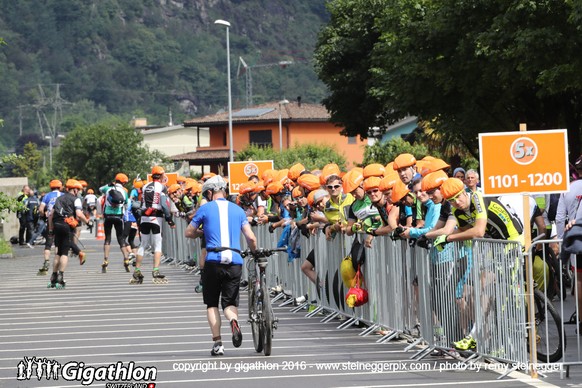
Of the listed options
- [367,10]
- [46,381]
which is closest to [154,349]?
[46,381]

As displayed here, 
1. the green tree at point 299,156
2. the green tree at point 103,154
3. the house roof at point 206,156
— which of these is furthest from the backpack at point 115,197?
the green tree at point 103,154

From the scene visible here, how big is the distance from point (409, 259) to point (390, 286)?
0.90 m

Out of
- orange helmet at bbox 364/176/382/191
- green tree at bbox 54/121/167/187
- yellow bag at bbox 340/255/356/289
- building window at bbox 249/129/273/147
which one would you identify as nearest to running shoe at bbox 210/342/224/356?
orange helmet at bbox 364/176/382/191

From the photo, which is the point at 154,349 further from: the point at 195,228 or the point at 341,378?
the point at 341,378

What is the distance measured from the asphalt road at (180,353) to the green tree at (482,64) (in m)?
14.5

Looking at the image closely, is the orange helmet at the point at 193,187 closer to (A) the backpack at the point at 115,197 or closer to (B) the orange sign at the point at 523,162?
(A) the backpack at the point at 115,197

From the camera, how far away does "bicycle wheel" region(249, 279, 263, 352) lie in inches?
550

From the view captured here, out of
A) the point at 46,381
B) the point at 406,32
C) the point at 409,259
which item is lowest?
the point at 46,381

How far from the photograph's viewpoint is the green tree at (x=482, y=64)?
3459 cm

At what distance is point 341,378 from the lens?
39.4 ft

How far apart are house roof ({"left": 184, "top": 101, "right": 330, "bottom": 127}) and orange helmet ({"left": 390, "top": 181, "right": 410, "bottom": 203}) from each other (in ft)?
388

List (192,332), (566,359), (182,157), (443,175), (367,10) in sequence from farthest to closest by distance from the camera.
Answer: (182,157)
(367,10)
(192,332)
(443,175)
(566,359)

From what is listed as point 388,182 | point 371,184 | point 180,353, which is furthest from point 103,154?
point 180,353

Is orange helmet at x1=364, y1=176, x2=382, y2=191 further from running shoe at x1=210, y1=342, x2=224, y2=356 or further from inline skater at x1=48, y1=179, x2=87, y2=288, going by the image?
inline skater at x1=48, y1=179, x2=87, y2=288
